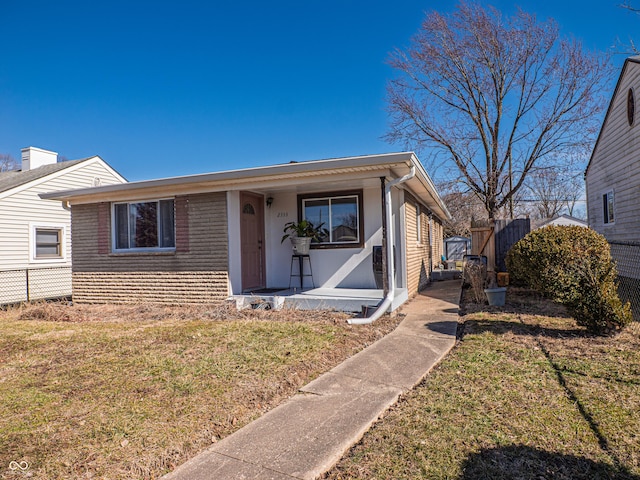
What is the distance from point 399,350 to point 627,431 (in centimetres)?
247

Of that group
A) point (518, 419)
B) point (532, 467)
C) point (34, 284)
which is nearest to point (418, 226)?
point (518, 419)

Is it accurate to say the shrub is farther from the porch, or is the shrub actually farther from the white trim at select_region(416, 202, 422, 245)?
the white trim at select_region(416, 202, 422, 245)

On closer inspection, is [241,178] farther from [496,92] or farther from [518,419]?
[496,92]

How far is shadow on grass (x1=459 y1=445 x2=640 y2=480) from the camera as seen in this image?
7.39 feet

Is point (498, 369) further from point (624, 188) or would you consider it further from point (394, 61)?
point (394, 61)

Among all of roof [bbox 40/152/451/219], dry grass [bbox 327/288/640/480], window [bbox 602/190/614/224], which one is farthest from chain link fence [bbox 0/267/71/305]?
window [bbox 602/190/614/224]

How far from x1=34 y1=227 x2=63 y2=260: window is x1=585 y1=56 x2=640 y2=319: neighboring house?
1623 centimetres

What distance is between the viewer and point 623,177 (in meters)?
10.6

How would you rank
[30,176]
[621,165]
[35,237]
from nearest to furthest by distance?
[621,165] → [35,237] → [30,176]

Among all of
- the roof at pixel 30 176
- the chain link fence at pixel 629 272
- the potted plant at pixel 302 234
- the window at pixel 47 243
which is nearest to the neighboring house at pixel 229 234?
the potted plant at pixel 302 234

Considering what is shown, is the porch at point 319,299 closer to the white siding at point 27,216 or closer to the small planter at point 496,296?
the small planter at point 496,296

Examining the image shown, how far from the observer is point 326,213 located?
894 centimetres

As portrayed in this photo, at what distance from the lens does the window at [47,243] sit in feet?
42.8

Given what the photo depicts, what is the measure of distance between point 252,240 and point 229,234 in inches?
34.1
